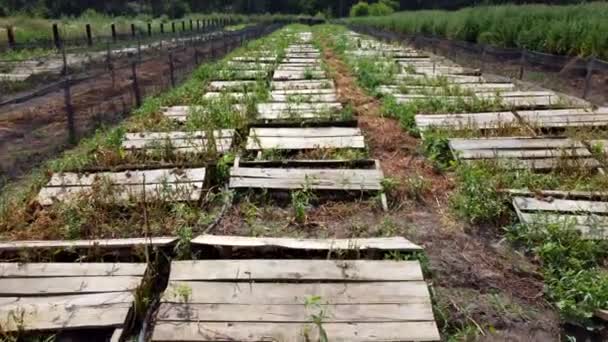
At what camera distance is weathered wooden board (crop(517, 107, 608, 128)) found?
5031 millimetres

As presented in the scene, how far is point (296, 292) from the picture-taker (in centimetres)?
221

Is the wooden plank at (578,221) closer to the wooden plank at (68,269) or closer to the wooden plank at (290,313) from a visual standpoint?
the wooden plank at (290,313)

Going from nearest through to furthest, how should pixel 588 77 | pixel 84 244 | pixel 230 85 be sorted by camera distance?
pixel 84 244
pixel 588 77
pixel 230 85

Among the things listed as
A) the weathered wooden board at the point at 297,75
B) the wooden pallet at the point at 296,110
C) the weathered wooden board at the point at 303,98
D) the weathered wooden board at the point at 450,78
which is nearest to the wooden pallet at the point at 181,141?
the wooden pallet at the point at 296,110

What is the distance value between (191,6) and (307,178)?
63.8 meters

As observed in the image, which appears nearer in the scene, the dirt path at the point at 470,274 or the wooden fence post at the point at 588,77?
the dirt path at the point at 470,274

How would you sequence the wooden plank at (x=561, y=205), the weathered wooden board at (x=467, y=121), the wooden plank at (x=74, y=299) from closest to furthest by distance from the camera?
the wooden plank at (x=74, y=299) < the wooden plank at (x=561, y=205) < the weathered wooden board at (x=467, y=121)

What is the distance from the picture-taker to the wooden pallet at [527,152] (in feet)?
12.7

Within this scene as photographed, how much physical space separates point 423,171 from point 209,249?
2443 mm

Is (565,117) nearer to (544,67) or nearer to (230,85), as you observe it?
(544,67)

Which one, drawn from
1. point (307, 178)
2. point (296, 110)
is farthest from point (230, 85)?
point (307, 178)

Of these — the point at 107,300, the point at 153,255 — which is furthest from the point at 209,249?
the point at 107,300

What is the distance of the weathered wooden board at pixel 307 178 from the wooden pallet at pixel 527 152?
1147 millimetres

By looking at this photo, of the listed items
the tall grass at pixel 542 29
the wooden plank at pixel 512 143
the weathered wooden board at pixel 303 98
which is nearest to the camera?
the wooden plank at pixel 512 143
